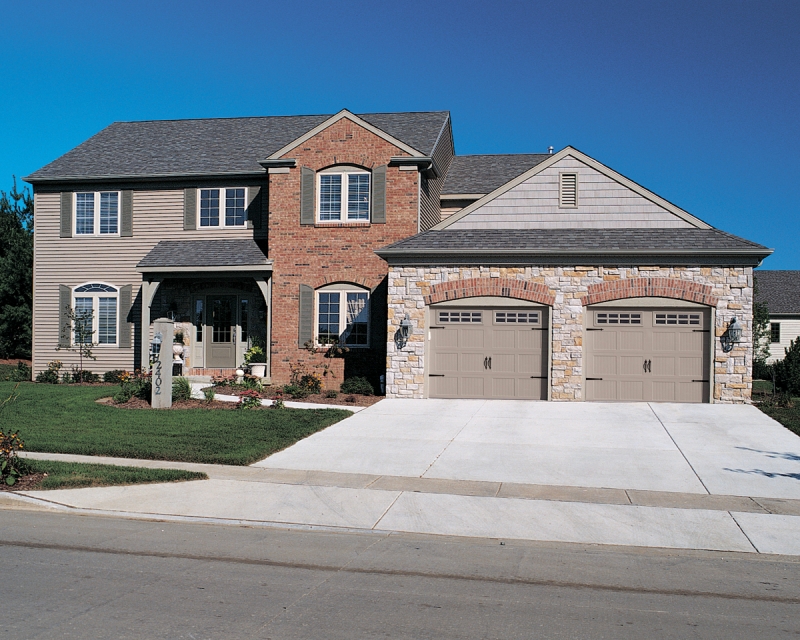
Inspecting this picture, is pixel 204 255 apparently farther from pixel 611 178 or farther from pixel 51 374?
pixel 611 178

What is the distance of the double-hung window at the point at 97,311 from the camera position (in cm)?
2467

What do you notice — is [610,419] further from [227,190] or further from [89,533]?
[227,190]

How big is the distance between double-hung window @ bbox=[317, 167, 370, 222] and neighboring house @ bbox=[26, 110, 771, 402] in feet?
0.14

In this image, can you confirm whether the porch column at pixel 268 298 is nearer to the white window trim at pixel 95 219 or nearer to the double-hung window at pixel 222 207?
the double-hung window at pixel 222 207

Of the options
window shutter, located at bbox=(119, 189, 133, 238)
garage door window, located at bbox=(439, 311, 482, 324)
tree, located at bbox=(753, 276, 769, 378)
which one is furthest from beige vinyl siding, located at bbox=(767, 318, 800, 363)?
window shutter, located at bbox=(119, 189, 133, 238)

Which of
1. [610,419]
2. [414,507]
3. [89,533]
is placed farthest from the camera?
[610,419]

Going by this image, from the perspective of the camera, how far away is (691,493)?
10195mm

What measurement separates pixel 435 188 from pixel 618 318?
8047mm

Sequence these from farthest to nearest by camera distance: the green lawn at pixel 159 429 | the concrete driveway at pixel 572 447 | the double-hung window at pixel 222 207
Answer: the double-hung window at pixel 222 207 → the green lawn at pixel 159 429 → the concrete driveway at pixel 572 447

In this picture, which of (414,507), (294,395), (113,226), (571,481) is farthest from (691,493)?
(113,226)

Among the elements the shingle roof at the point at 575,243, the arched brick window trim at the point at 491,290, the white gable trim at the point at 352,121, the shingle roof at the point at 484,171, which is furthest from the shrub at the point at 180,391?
the shingle roof at the point at 484,171

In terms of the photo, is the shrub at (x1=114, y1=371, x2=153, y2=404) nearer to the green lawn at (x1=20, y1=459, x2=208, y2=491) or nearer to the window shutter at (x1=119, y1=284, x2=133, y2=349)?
the window shutter at (x1=119, y1=284, x2=133, y2=349)

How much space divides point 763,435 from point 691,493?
5127 mm

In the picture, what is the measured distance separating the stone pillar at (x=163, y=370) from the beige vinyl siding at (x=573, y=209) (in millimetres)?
7921
